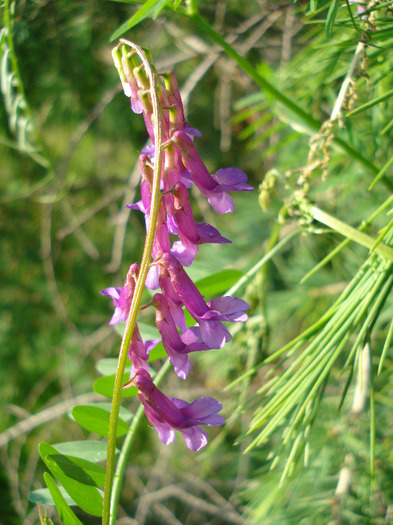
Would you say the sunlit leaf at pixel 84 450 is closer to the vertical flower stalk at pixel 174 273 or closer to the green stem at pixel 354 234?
the vertical flower stalk at pixel 174 273

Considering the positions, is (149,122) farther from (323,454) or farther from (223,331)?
(323,454)

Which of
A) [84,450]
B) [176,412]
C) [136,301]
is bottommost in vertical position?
[84,450]

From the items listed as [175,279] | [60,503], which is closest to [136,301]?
[175,279]

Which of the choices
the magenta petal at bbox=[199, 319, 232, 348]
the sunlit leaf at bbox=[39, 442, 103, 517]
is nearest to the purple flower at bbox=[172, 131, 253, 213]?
the magenta petal at bbox=[199, 319, 232, 348]

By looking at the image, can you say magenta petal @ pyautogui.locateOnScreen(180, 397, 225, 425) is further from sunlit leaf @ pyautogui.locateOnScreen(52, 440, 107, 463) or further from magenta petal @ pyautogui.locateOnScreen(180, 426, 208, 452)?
sunlit leaf @ pyautogui.locateOnScreen(52, 440, 107, 463)

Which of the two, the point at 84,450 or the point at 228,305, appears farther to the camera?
the point at 84,450

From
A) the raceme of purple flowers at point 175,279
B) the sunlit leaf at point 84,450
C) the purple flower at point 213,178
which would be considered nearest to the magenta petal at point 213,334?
the raceme of purple flowers at point 175,279

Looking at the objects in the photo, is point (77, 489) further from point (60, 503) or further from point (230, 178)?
point (230, 178)

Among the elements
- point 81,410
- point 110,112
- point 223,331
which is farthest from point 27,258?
point 223,331
